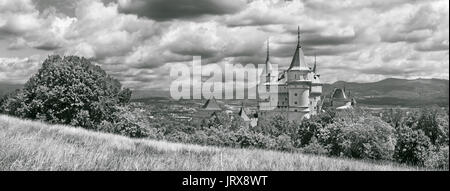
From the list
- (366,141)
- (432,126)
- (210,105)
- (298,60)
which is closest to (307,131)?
(432,126)

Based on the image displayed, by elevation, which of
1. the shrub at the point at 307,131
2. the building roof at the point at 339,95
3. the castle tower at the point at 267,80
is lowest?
the shrub at the point at 307,131

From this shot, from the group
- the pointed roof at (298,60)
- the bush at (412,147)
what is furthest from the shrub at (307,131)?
the pointed roof at (298,60)

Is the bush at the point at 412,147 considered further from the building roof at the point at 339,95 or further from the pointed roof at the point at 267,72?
the building roof at the point at 339,95

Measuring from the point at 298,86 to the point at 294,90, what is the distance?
2.10 metres

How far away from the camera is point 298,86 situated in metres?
128

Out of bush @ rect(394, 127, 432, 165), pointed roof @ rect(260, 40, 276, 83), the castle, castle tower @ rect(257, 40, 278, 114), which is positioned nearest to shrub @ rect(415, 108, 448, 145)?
bush @ rect(394, 127, 432, 165)

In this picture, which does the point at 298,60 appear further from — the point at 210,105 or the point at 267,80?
the point at 210,105

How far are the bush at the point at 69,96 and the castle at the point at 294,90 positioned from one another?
85.3m

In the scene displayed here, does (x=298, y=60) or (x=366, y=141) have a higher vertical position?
(x=298, y=60)

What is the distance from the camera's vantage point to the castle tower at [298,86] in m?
125

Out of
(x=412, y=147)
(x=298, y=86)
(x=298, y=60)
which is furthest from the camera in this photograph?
(x=298, y=86)
